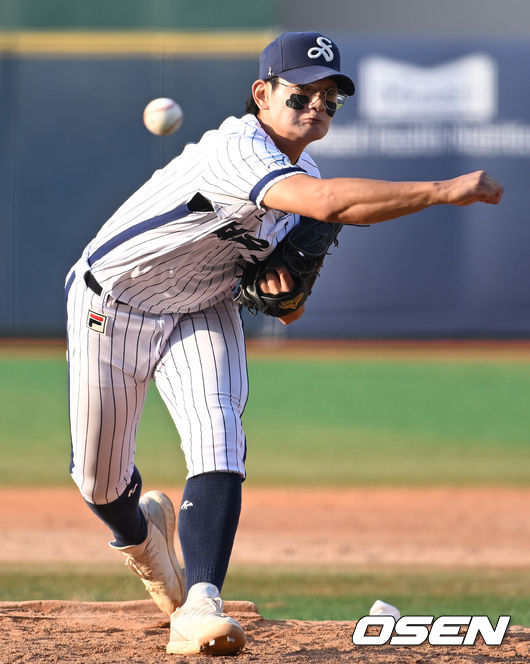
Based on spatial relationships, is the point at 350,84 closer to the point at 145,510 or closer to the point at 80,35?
the point at 145,510

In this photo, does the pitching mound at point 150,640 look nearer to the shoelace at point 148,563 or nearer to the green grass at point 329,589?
the shoelace at point 148,563

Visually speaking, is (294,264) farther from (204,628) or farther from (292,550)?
(292,550)

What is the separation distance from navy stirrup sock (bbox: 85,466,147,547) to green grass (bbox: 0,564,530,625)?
808 millimetres

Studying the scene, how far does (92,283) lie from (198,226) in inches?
17.1

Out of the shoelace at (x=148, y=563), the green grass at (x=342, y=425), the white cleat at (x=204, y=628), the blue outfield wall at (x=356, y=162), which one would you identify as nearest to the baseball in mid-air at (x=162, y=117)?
the shoelace at (x=148, y=563)

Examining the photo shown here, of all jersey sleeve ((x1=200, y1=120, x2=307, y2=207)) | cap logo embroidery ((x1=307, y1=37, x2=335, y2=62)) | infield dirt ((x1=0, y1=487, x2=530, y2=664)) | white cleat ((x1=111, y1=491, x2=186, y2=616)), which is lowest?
infield dirt ((x1=0, y1=487, x2=530, y2=664))

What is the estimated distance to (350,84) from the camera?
8.79ft

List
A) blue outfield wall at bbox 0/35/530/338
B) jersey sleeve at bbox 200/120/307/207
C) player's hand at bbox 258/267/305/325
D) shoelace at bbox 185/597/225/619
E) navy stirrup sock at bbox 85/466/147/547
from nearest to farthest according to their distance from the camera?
jersey sleeve at bbox 200/120/307/207, shoelace at bbox 185/597/225/619, player's hand at bbox 258/267/305/325, navy stirrup sock at bbox 85/466/147/547, blue outfield wall at bbox 0/35/530/338

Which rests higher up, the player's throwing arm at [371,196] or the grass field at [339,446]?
the player's throwing arm at [371,196]

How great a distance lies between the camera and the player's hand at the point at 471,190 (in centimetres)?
209

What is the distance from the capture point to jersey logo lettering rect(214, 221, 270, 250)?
8.54ft

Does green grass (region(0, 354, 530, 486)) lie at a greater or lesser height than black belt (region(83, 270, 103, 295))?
lesser

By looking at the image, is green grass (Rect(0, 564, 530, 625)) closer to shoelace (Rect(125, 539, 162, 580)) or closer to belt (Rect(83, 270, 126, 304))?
shoelace (Rect(125, 539, 162, 580))

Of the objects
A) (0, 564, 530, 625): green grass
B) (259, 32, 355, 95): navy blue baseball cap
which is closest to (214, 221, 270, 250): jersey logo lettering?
(259, 32, 355, 95): navy blue baseball cap
